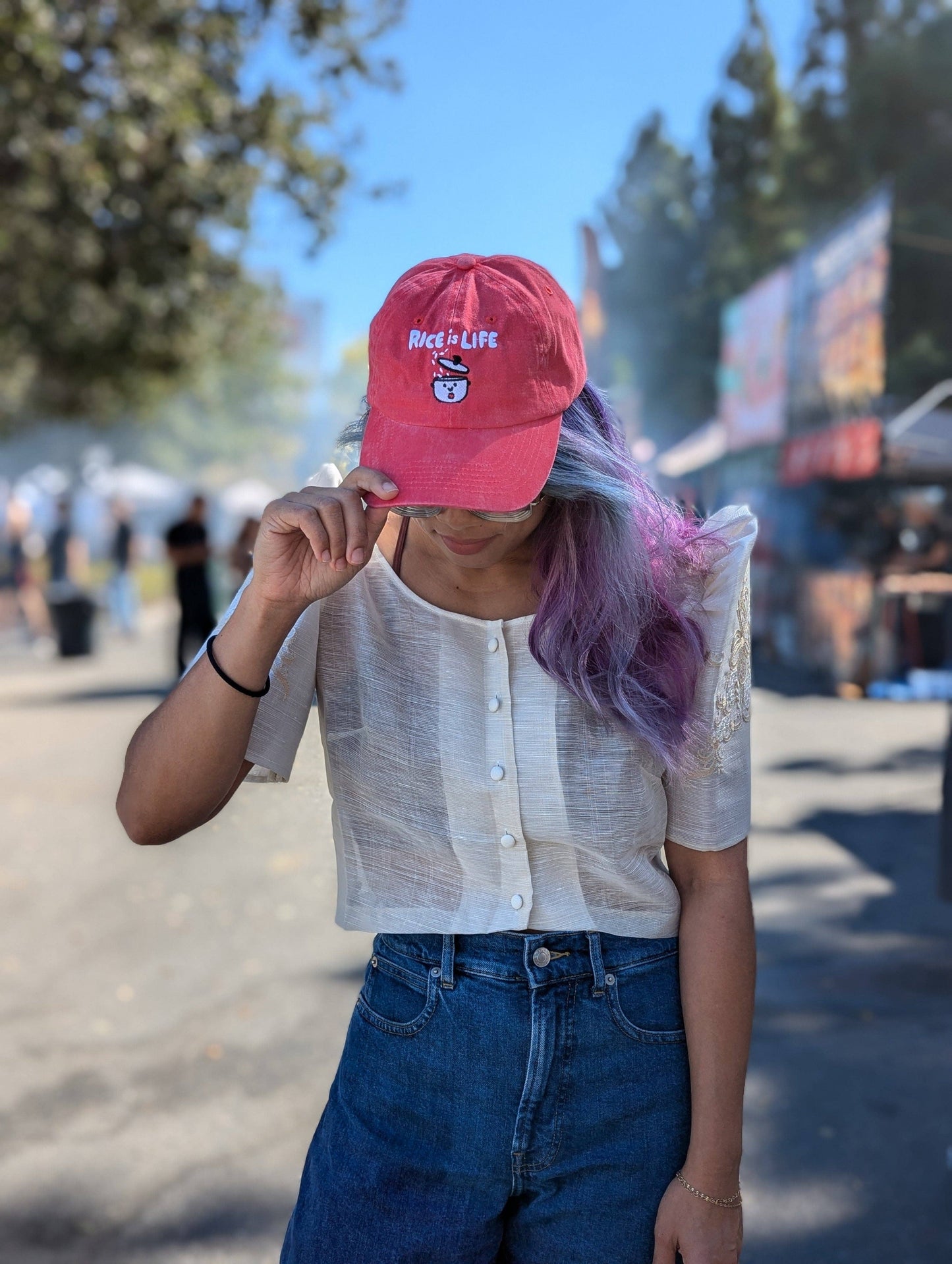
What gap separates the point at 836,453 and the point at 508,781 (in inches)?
477

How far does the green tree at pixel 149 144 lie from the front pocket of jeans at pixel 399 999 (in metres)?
7.48

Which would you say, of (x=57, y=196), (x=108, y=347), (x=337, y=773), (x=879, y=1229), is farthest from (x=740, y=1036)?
(x=108, y=347)

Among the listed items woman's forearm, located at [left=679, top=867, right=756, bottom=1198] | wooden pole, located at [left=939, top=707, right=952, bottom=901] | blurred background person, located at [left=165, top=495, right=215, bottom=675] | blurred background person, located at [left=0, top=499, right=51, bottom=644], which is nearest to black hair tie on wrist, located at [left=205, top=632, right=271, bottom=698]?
woman's forearm, located at [left=679, top=867, right=756, bottom=1198]

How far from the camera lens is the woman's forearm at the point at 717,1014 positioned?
1592 mm

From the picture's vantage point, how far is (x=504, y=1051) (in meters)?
1.56

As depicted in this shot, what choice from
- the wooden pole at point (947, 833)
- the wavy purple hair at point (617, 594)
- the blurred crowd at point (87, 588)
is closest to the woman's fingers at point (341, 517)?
the wavy purple hair at point (617, 594)

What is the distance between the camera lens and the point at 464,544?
1604mm

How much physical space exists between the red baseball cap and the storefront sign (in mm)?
11115

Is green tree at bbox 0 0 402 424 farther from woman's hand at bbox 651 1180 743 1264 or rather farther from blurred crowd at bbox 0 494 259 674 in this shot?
woman's hand at bbox 651 1180 743 1264

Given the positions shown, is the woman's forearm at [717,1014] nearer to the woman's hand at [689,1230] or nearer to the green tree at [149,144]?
the woman's hand at [689,1230]

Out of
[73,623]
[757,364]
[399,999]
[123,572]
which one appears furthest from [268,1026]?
[123,572]

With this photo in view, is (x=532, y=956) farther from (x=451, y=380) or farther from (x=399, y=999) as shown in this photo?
(x=451, y=380)

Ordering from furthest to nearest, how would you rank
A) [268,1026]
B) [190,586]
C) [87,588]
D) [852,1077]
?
1. [87,588]
2. [190,586]
3. [268,1026]
4. [852,1077]

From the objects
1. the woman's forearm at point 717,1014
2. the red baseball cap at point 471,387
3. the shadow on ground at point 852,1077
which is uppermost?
the red baseball cap at point 471,387
